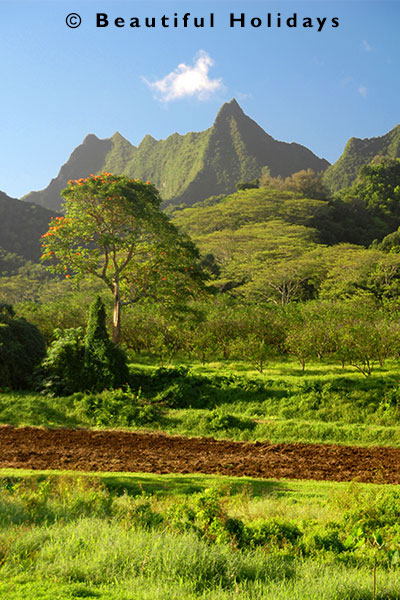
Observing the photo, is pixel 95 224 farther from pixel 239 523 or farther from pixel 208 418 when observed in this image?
pixel 239 523

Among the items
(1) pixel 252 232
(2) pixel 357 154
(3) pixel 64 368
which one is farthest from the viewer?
(2) pixel 357 154

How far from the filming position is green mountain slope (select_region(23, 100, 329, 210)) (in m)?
115

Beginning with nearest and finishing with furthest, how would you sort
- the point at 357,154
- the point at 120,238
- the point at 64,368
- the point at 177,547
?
the point at 177,547 → the point at 64,368 → the point at 120,238 → the point at 357,154

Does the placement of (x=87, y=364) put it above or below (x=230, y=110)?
below

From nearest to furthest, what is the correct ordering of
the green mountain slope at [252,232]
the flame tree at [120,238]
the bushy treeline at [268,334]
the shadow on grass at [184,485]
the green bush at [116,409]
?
1. the shadow on grass at [184,485]
2. the green bush at [116,409]
3. the bushy treeline at [268,334]
4. the flame tree at [120,238]
5. the green mountain slope at [252,232]

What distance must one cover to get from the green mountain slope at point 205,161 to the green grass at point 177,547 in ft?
357

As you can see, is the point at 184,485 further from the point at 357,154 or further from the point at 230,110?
the point at 230,110

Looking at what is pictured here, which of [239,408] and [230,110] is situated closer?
[239,408]

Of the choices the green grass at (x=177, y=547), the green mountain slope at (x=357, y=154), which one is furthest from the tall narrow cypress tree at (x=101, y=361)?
the green mountain slope at (x=357, y=154)

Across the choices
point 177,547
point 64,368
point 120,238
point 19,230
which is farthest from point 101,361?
point 19,230

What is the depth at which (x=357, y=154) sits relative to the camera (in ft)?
→ 318

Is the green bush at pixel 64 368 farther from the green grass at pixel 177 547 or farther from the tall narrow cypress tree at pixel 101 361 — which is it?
the green grass at pixel 177 547

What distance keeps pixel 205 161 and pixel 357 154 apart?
39.1 meters

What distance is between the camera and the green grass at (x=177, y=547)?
3340mm
